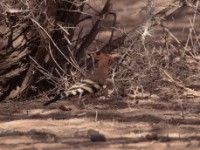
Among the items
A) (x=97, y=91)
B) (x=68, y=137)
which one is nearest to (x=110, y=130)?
(x=68, y=137)

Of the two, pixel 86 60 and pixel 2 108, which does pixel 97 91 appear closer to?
pixel 2 108

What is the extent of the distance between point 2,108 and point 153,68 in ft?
5.69

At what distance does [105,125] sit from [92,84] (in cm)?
95

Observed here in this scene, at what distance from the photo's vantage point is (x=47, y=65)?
763 centimetres

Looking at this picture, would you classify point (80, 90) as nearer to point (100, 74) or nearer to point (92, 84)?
point (92, 84)

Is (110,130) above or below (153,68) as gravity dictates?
below

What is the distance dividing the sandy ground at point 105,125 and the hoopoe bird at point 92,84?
0.18 meters

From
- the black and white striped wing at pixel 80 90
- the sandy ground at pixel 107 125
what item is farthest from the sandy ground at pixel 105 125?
the black and white striped wing at pixel 80 90

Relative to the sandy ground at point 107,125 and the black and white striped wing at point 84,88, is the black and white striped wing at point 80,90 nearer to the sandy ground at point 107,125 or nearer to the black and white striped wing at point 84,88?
the black and white striped wing at point 84,88

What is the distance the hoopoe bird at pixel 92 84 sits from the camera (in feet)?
19.6

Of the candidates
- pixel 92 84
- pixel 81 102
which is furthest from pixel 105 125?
pixel 81 102

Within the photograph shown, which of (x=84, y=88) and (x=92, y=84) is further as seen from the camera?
(x=92, y=84)

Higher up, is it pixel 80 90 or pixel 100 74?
pixel 100 74

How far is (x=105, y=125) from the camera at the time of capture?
5387 mm
